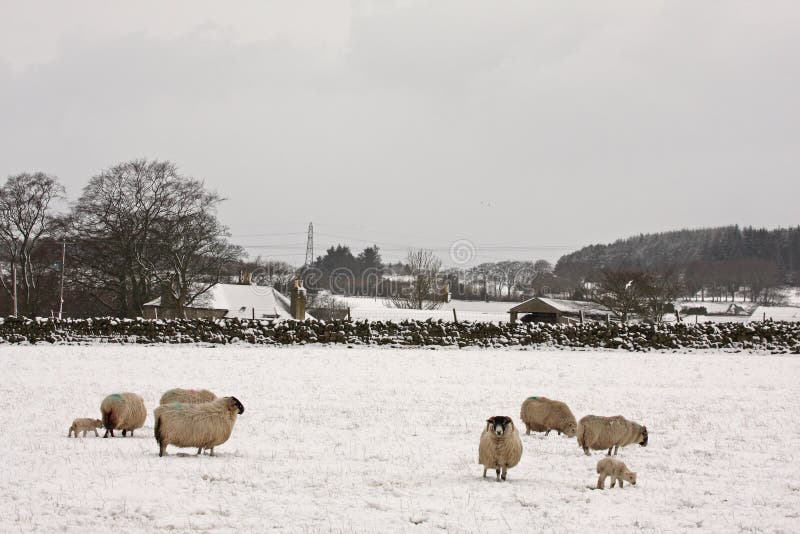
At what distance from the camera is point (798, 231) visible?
183 m

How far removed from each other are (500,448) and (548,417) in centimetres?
380

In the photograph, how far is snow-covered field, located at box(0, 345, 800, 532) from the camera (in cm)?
754

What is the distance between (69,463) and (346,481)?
12.0 ft

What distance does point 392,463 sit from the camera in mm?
10281

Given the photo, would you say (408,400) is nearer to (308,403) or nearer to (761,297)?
(308,403)

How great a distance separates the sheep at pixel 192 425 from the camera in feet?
33.7

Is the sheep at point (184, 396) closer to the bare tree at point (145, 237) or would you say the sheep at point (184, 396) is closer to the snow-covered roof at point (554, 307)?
the bare tree at point (145, 237)

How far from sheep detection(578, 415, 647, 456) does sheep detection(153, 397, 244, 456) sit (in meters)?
5.16

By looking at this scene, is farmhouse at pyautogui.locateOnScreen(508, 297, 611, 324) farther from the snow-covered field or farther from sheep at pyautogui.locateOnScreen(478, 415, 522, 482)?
sheep at pyautogui.locateOnScreen(478, 415, 522, 482)

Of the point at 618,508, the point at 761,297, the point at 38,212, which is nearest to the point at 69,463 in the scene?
the point at 618,508

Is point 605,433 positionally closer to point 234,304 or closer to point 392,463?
point 392,463

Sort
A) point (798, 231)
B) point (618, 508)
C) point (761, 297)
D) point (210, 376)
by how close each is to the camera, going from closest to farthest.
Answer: point (618, 508)
point (210, 376)
point (761, 297)
point (798, 231)

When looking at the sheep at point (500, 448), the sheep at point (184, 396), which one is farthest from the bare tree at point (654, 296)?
the sheep at point (500, 448)

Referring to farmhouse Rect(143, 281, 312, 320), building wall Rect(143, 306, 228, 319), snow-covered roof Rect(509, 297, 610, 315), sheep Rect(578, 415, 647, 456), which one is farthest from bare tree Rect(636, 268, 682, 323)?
sheep Rect(578, 415, 647, 456)
